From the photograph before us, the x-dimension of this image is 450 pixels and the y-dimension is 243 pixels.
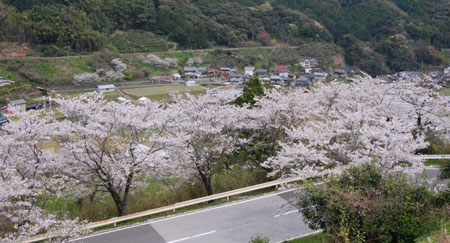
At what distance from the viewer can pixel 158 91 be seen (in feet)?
113

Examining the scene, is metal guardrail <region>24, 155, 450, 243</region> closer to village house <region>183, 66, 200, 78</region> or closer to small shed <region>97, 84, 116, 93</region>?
small shed <region>97, 84, 116, 93</region>

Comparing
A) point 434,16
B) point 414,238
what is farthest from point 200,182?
point 434,16

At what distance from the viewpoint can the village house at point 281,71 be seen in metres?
42.2

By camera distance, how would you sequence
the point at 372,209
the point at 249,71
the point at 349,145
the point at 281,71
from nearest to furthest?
the point at 372,209 → the point at 349,145 → the point at 281,71 → the point at 249,71

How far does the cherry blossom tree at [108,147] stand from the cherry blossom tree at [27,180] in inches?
18.1

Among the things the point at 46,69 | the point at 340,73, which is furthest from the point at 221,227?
the point at 340,73

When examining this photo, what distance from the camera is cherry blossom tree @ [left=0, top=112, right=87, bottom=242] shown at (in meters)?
7.38

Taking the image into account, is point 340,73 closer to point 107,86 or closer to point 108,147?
point 107,86

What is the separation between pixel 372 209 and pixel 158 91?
30419mm

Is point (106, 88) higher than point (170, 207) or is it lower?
lower

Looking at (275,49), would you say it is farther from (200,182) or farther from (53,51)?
(200,182)

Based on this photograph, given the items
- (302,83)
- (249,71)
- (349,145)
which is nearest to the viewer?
(349,145)

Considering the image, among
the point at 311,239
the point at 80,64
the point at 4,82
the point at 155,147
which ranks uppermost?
the point at 155,147

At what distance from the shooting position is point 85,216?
959cm
